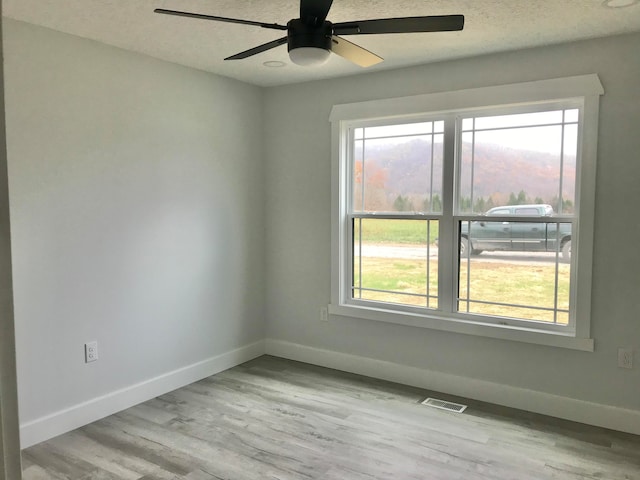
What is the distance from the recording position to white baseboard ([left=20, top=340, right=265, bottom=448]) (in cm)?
288

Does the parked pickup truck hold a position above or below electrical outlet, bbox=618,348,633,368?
above

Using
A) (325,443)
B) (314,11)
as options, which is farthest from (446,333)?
(314,11)

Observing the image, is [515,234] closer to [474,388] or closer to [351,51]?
[474,388]

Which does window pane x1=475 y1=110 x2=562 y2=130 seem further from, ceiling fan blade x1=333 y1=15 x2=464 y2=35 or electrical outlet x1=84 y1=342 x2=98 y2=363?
electrical outlet x1=84 y1=342 x2=98 y2=363

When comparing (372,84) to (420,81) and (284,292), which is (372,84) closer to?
(420,81)

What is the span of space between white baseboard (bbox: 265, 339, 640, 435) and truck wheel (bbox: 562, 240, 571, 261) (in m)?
0.93

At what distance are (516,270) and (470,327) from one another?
0.52 metres

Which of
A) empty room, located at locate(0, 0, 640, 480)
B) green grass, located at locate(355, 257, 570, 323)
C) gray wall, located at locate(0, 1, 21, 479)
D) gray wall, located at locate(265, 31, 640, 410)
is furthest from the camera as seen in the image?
green grass, located at locate(355, 257, 570, 323)

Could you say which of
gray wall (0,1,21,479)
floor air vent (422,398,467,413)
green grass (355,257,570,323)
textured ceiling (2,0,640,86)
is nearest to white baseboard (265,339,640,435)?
Result: floor air vent (422,398,467,413)

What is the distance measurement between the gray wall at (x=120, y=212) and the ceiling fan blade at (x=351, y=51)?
5.49ft

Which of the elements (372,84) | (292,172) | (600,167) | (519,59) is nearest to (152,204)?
(292,172)

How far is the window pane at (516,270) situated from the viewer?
10.7 ft

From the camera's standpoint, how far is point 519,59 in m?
3.25

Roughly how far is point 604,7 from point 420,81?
134 cm
